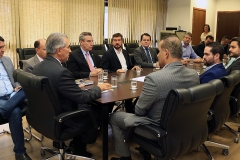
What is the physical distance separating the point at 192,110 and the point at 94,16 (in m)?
5.31

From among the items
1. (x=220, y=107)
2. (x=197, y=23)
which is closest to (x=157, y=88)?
(x=220, y=107)

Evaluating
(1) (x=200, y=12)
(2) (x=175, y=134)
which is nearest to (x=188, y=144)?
(2) (x=175, y=134)

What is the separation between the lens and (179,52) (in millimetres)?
2047

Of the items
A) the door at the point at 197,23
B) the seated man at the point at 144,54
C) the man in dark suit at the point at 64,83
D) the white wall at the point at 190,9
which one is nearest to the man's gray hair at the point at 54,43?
the man in dark suit at the point at 64,83

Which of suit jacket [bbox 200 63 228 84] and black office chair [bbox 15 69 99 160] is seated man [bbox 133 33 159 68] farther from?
black office chair [bbox 15 69 99 160]

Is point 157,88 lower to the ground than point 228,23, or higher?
lower

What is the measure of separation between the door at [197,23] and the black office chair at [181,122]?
716 centimetres

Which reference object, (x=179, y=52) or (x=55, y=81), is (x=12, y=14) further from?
(x=179, y=52)

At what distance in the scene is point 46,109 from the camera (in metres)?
2.11

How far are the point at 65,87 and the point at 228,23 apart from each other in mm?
9049

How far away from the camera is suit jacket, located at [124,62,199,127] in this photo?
1.89 metres

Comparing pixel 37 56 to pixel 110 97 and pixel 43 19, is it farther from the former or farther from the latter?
pixel 43 19

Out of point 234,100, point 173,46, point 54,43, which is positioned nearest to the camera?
point 173,46

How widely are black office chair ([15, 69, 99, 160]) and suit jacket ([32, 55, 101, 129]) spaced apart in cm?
8
